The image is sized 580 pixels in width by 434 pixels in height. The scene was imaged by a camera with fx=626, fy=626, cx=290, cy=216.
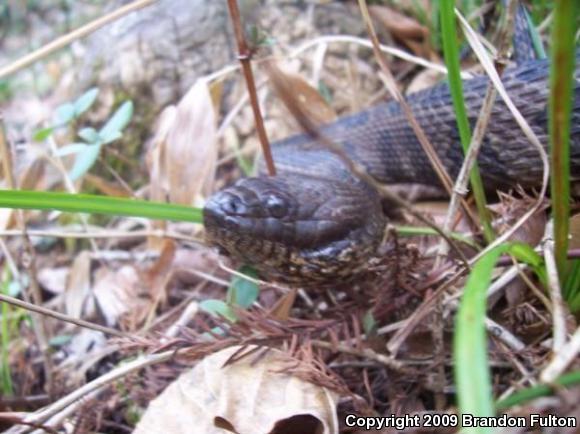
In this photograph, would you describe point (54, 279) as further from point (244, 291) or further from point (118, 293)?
point (244, 291)

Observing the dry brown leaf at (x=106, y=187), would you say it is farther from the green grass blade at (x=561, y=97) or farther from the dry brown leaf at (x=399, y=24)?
the green grass blade at (x=561, y=97)

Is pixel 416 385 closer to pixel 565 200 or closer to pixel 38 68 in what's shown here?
pixel 565 200

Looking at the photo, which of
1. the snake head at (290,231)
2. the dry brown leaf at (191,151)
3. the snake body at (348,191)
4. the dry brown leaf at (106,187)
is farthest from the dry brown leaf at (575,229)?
the dry brown leaf at (106,187)

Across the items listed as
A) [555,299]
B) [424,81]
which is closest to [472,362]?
[555,299]

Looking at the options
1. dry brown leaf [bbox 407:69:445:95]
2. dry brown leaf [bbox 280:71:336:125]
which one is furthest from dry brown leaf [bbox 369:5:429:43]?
dry brown leaf [bbox 280:71:336:125]

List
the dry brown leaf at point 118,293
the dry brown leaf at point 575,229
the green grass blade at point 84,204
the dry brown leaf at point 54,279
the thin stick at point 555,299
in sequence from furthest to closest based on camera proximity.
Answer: the dry brown leaf at point 54,279 → the dry brown leaf at point 118,293 → the dry brown leaf at point 575,229 → the green grass blade at point 84,204 → the thin stick at point 555,299

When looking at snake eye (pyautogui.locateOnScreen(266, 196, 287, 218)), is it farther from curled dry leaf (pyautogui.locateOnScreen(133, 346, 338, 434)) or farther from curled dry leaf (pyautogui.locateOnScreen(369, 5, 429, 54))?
curled dry leaf (pyautogui.locateOnScreen(369, 5, 429, 54))

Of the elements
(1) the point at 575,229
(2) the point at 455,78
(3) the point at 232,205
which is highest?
(2) the point at 455,78

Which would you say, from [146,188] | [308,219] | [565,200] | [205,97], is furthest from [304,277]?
[146,188]
